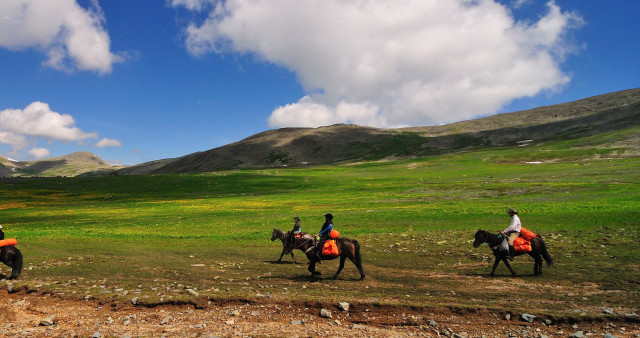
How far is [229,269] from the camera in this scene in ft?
68.2

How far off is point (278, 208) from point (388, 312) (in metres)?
45.4

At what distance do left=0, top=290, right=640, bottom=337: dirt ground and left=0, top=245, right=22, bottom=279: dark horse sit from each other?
11.6ft

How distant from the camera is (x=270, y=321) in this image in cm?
1248

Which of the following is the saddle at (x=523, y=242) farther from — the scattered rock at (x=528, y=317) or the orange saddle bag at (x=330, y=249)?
the orange saddle bag at (x=330, y=249)

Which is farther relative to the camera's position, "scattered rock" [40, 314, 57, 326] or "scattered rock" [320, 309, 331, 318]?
"scattered rock" [320, 309, 331, 318]

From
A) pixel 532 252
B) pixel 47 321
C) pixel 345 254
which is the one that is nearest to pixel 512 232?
pixel 532 252

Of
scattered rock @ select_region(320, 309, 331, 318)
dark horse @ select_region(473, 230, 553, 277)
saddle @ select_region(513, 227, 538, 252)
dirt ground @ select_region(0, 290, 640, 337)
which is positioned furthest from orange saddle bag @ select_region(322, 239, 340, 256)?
saddle @ select_region(513, 227, 538, 252)

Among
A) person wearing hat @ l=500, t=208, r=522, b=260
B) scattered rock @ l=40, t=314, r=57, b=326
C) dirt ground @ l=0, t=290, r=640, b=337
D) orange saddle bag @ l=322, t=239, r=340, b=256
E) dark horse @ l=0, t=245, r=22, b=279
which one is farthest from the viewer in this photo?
person wearing hat @ l=500, t=208, r=522, b=260

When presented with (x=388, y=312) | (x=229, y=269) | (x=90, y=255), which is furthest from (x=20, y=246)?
(x=388, y=312)

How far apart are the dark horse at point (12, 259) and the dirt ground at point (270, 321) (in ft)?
11.6

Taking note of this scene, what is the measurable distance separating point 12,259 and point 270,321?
13.6 metres

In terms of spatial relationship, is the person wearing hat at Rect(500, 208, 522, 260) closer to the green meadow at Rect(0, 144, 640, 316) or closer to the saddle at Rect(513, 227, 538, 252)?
the saddle at Rect(513, 227, 538, 252)

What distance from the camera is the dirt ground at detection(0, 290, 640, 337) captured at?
1145cm

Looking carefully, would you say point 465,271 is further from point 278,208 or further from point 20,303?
point 278,208
